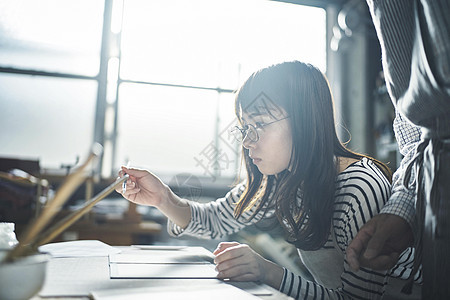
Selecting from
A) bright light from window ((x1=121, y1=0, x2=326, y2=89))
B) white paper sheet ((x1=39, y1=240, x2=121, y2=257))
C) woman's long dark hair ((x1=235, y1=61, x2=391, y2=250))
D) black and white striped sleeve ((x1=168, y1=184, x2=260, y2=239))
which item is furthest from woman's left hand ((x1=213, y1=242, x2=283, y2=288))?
bright light from window ((x1=121, y1=0, x2=326, y2=89))

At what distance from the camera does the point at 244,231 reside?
10.5 feet

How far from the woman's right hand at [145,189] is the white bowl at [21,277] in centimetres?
67

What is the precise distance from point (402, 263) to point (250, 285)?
417 millimetres

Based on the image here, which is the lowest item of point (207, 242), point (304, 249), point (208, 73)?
point (207, 242)

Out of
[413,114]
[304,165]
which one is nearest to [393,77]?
[413,114]

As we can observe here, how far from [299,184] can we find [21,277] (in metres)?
0.70

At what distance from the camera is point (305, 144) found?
39.6 inches

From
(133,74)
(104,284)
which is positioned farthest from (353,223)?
(133,74)

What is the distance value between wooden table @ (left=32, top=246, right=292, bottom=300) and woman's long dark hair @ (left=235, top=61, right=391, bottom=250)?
0.33 meters

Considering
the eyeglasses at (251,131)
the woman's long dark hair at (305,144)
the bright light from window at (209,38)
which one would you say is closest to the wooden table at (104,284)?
the woman's long dark hair at (305,144)

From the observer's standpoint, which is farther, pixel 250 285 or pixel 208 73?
pixel 208 73

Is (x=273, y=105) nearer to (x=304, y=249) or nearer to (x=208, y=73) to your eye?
(x=304, y=249)

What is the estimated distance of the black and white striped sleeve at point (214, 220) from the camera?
4.07 ft

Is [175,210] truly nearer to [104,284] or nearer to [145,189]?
[145,189]
